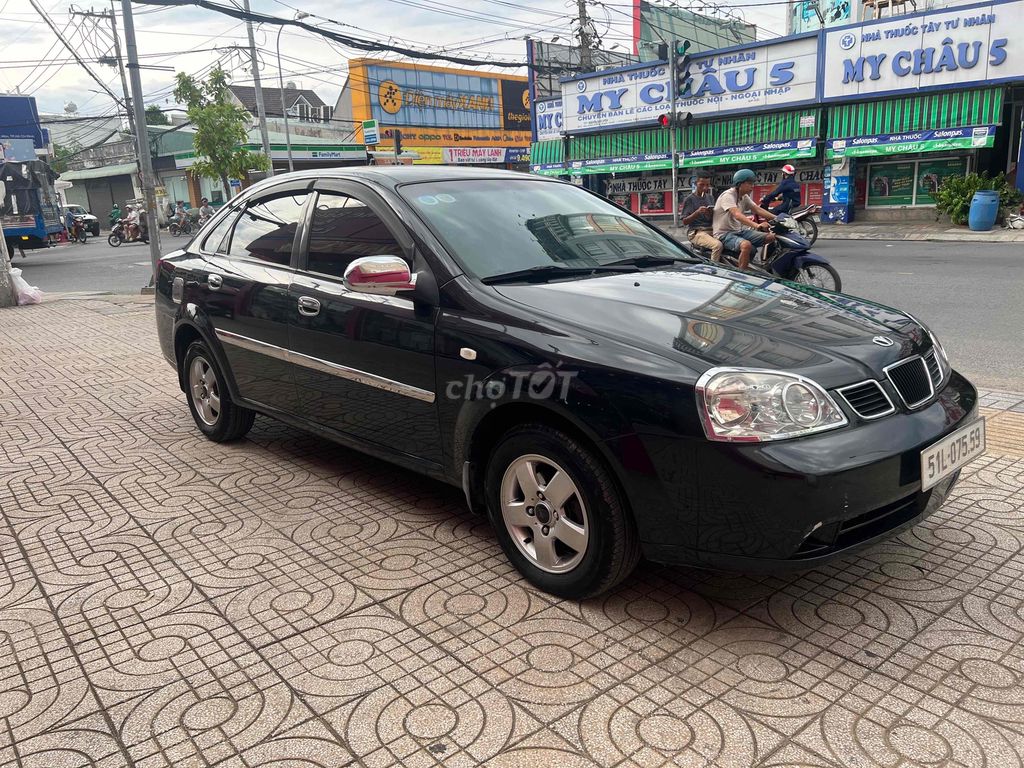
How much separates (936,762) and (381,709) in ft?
5.21

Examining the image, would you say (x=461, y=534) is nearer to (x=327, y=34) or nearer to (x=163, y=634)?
(x=163, y=634)

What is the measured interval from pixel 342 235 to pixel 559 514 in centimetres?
187

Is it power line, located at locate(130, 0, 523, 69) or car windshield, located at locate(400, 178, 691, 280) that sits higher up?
power line, located at locate(130, 0, 523, 69)

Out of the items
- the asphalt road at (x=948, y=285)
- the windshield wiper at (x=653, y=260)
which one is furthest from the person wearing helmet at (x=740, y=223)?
the windshield wiper at (x=653, y=260)

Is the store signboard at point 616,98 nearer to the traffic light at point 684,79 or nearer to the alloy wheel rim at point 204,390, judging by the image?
the traffic light at point 684,79

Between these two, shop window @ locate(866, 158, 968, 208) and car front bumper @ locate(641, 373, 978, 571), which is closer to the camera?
car front bumper @ locate(641, 373, 978, 571)

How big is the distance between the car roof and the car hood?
1003 mm

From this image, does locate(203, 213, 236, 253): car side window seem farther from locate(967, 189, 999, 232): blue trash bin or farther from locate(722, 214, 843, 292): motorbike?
locate(967, 189, 999, 232): blue trash bin

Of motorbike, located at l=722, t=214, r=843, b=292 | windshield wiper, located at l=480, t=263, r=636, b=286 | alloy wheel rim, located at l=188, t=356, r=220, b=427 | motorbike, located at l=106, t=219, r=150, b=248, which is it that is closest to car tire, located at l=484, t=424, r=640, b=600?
windshield wiper, located at l=480, t=263, r=636, b=286

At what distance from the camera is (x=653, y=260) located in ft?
13.2

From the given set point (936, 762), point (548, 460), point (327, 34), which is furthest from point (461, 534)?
point (327, 34)

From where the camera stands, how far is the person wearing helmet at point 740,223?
911 cm

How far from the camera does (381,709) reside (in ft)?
8.36

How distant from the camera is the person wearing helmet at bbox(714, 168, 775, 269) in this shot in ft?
29.9
